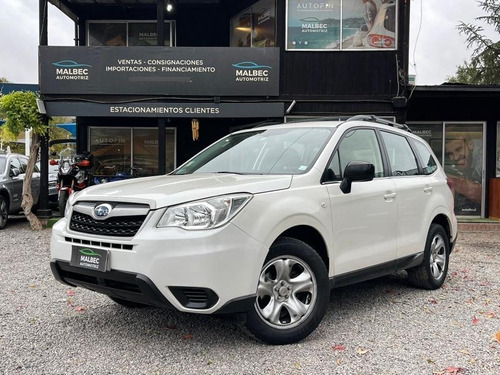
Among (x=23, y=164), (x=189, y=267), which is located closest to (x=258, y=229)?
(x=189, y=267)

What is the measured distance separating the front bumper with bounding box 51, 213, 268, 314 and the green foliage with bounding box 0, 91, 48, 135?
794cm

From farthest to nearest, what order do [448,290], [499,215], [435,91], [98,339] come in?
[499,215] < [435,91] < [448,290] < [98,339]

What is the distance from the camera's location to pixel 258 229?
335 cm

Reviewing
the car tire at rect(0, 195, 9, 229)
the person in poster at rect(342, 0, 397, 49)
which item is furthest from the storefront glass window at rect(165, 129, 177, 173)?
the person in poster at rect(342, 0, 397, 49)

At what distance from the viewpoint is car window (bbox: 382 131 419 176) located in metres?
5.03

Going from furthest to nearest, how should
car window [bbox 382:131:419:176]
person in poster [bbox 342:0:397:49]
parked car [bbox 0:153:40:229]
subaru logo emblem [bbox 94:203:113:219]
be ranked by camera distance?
person in poster [bbox 342:0:397:49]
parked car [bbox 0:153:40:229]
car window [bbox 382:131:419:176]
subaru logo emblem [bbox 94:203:113:219]

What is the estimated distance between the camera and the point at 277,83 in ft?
35.1

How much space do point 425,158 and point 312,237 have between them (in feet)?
8.25

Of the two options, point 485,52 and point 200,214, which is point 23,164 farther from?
point 485,52

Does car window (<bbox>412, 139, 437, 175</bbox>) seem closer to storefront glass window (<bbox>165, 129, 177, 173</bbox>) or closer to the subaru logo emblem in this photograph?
the subaru logo emblem

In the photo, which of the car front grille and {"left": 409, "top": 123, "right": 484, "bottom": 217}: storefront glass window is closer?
the car front grille

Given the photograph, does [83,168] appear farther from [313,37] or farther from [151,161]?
[313,37]

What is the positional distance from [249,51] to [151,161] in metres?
4.52

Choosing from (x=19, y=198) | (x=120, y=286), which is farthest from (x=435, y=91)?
(x=19, y=198)
